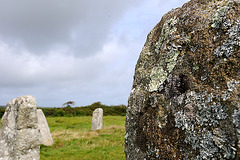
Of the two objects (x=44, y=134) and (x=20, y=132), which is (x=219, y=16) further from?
(x=44, y=134)

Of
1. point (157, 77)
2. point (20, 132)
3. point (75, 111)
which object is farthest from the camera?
point (75, 111)

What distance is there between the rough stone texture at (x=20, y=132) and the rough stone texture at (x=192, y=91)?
5368 millimetres

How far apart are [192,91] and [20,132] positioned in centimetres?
663

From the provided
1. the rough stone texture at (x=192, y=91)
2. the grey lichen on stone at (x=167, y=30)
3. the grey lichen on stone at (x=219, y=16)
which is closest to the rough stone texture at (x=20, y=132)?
the rough stone texture at (x=192, y=91)

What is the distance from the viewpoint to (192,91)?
223cm

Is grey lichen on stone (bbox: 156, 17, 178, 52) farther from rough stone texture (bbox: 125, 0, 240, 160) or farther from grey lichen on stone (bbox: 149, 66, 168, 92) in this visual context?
grey lichen on stone (bbox: 149, 66, 168, 92)

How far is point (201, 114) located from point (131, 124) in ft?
3.84

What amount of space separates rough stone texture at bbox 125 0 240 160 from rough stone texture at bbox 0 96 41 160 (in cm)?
537

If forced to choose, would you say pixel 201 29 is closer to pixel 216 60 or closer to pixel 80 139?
pixel 216 60

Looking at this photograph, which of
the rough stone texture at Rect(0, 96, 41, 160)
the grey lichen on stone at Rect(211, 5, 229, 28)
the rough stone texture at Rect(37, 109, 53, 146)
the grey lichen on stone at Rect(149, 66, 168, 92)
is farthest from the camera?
the rough stone texture at Rect(37, 109, 53, 146)

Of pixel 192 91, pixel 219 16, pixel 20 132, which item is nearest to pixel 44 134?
pixel 20 132

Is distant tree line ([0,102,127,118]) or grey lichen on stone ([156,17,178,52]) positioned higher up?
grey lichen on stone ([156,17,178,52])

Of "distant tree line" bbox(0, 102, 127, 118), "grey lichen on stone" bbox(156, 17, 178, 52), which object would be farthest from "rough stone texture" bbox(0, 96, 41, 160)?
"distant tree line" bbox(0, 102, 127, 118)

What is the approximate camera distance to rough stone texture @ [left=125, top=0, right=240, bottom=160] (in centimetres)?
193
